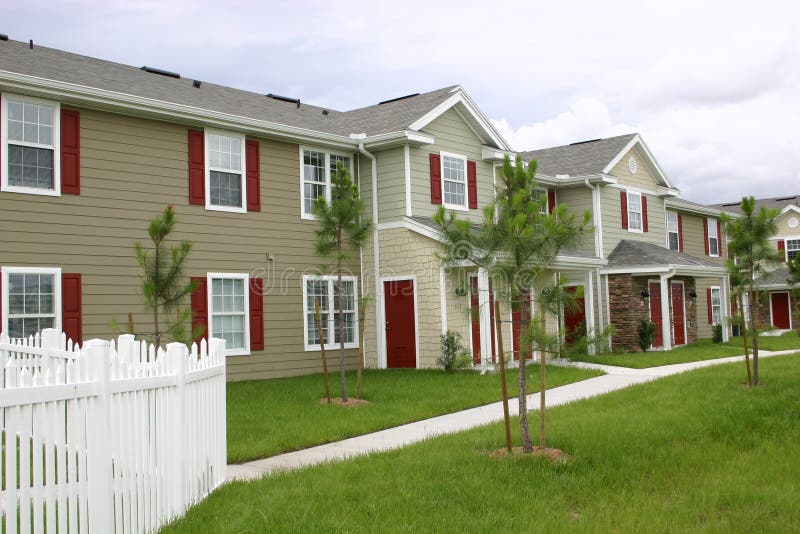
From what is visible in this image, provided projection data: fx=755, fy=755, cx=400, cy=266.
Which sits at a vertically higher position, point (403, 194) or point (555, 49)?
point (555, 49)

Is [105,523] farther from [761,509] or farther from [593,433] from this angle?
[593,433]

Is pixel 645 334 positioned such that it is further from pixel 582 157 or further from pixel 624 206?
pixel 582 157

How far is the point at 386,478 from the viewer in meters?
6.70

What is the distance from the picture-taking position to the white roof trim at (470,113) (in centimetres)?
1752

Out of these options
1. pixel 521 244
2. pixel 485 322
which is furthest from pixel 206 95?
pixel 521 244

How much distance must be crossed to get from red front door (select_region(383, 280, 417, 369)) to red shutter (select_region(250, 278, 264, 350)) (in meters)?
3.23

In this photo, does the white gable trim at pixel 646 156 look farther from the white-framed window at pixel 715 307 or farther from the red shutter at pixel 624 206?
the white-framed window at pixel 715 307

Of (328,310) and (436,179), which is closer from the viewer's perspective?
(328,310)

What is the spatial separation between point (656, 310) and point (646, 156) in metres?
5.59

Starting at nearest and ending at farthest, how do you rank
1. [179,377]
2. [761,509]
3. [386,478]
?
[179,377] → [761,509] → [386,478]

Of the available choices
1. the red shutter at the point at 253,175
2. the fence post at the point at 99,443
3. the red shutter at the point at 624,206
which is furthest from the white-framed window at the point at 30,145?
the red shutter at the point at 624,206

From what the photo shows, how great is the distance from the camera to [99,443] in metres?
4.33

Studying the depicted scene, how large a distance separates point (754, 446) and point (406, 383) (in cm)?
710

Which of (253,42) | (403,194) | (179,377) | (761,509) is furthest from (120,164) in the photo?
(761,509)
